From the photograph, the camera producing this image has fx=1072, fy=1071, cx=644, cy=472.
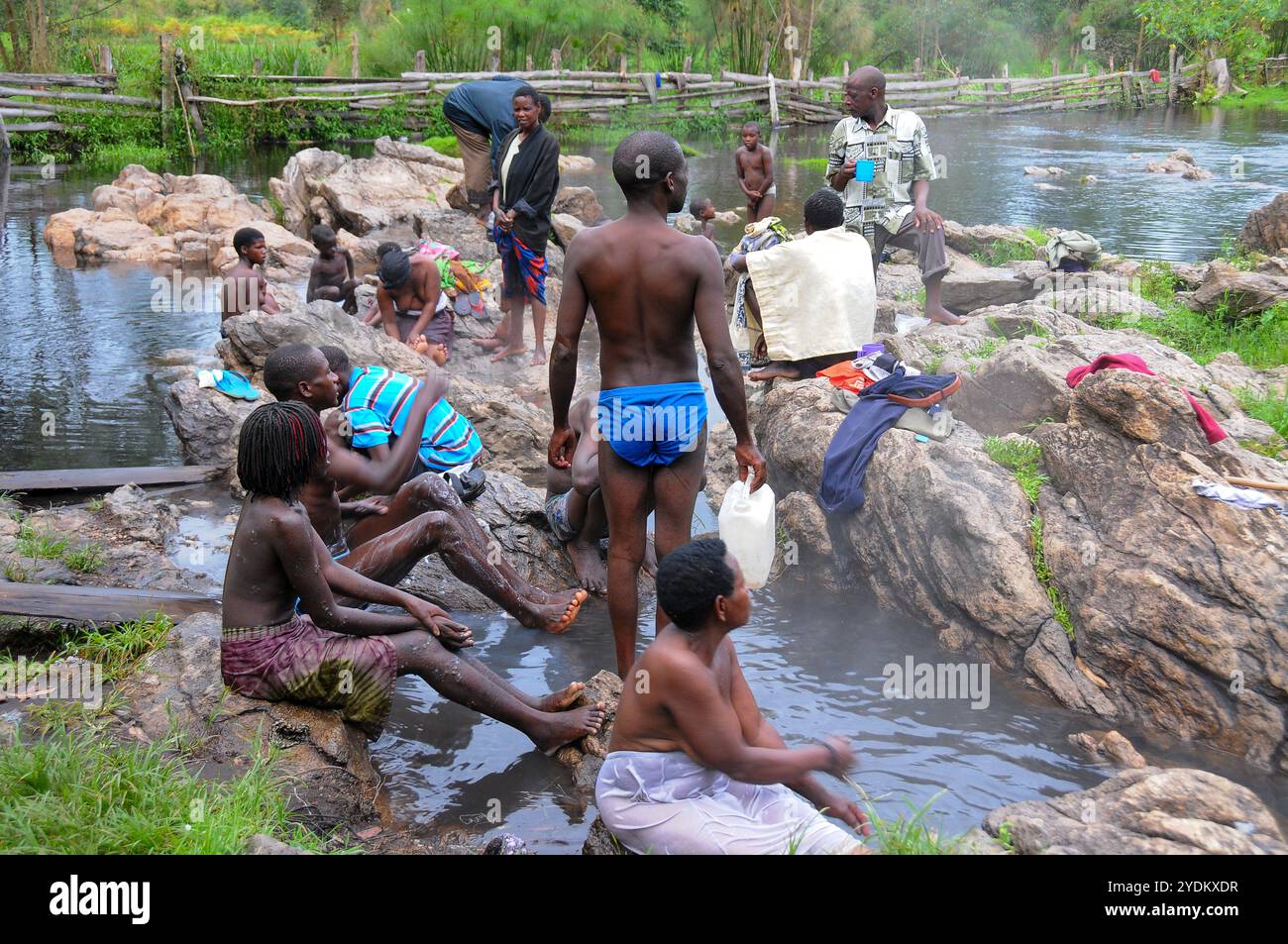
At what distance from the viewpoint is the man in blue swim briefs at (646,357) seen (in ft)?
12.7

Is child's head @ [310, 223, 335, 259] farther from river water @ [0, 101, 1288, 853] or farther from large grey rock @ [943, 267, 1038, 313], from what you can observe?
large grey rock @ [943, 267, 1038, 313]

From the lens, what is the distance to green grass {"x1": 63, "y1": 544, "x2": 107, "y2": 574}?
5.16 m

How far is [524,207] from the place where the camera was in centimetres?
799

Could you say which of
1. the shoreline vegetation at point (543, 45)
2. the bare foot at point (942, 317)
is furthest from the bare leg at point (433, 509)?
the shoreline vegetation at point (543, 45)

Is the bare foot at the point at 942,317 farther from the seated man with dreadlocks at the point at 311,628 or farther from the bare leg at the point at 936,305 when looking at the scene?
the seated man with dreadlocks at the point at 311,628

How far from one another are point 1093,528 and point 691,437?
193 centimetres

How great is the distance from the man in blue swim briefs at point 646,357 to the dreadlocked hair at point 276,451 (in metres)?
0.93

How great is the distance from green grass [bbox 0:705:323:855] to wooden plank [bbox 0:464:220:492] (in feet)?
10.6

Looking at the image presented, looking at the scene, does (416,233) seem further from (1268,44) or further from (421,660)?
(1268,44)

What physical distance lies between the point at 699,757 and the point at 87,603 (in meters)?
3.05

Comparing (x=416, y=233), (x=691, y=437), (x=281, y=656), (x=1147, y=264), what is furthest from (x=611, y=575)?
(x=416, y=233)

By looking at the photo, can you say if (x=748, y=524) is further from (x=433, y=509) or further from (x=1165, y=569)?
(x=1165, y=569)
